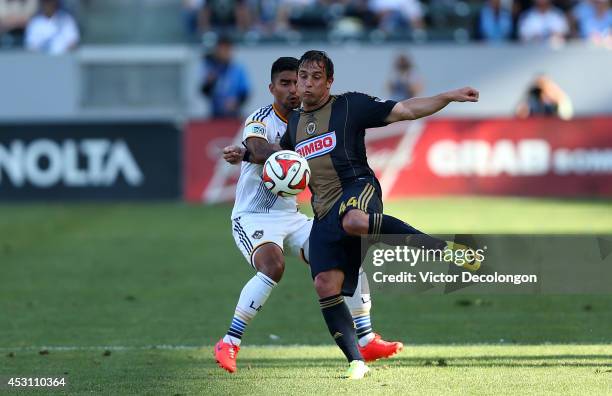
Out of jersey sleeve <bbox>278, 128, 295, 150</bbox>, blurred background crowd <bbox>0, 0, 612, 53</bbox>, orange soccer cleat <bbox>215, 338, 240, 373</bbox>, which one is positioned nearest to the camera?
orange soccer cleat <bbox>215, 338, 240, 373</bbox>

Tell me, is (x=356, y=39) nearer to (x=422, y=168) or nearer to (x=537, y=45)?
(x=537, y=45)

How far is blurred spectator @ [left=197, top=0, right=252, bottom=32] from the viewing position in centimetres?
2528

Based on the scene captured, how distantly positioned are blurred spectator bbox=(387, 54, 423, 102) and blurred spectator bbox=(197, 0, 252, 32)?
3973 millimetres

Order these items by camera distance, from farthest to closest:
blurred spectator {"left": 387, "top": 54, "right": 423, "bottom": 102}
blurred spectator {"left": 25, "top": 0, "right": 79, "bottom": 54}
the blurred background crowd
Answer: the blurred background crowd, blurred spectator {"left": 25, "top": 0, "right": 79, "bottom": 54}, blurred spectator {"left": 387, "top": 54, "right": 423, "bottom": 102}

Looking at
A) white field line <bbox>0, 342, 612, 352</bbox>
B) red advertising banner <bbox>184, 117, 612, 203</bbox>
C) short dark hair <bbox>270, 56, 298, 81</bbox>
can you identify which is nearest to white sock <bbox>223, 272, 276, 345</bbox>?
white field line <bbox>0, 342, 612, 352</bbox>

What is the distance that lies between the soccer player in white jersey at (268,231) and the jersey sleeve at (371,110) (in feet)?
2.26

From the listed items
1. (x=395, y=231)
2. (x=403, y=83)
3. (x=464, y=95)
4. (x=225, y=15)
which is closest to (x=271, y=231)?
(x=395, y=231)

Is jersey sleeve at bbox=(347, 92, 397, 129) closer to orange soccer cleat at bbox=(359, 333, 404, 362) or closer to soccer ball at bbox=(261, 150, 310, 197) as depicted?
soccer ball at bbox=(261, 150, 310, 197)

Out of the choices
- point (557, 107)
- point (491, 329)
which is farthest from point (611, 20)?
point (491, 329)

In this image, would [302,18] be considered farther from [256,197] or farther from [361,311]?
[361,311]

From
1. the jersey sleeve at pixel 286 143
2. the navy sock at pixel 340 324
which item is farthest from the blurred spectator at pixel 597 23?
the navy sock at pixel 340 324

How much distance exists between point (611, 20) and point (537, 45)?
5.33 feet

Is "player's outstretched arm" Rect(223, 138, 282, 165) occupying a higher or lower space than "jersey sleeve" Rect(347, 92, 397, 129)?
lower

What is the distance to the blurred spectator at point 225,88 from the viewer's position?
21484 millimetres
